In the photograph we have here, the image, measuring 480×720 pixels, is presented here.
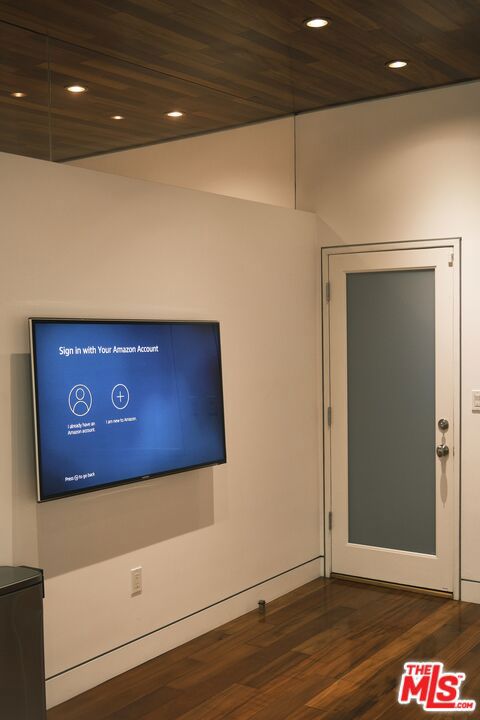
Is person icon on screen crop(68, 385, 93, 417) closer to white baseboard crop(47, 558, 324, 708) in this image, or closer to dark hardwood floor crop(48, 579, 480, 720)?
white baseboard crop(47, 558, 324, 708)

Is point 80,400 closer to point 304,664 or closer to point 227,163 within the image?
point 304,664

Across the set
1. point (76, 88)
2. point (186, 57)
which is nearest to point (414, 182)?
point (186, 57)

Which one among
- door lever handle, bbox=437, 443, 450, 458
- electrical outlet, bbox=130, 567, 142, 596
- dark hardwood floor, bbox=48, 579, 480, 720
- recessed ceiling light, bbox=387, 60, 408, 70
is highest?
recessed ceiling light, bbox=387, 60, 408, 70

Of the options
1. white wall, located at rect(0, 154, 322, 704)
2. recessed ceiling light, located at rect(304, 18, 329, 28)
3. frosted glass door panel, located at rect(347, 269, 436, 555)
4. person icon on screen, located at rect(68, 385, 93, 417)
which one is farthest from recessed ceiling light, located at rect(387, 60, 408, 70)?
person icon on screen, located at rect(68, 385, 93, 417)

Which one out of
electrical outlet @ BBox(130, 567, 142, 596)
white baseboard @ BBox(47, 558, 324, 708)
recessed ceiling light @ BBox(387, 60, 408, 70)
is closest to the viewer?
white baseboard @ BBox(47, 558, 324, 708)

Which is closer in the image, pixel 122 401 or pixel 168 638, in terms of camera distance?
pixel 122 401

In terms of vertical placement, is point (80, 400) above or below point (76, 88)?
below

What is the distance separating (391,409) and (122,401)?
205 centimetres

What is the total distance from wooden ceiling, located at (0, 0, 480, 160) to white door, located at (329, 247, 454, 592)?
1.18m

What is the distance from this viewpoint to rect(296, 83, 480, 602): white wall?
4871 mm

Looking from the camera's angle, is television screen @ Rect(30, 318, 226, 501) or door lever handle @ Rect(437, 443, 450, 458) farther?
door lever handle @ Rect(437, 443, 450, 458)

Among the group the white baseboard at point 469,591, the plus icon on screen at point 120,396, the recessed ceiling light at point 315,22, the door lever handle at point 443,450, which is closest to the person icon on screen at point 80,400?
the plus icon on screen at point 120,396

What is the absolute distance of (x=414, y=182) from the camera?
16.6 feet

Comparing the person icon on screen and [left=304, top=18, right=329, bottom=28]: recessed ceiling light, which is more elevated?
[left=304, top=18, right=329, bottom=28]: recessed ceiling light
